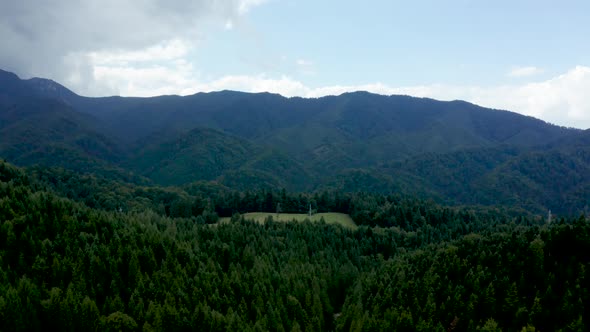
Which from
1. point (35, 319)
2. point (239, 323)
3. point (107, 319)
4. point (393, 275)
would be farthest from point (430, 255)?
point (35, 319)

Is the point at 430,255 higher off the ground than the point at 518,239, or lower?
lower

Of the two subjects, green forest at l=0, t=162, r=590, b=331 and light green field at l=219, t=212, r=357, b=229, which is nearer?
green forest at l=0, t=162, r=590, b=331

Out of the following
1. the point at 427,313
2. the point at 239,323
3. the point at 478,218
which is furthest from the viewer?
the point at 478,218

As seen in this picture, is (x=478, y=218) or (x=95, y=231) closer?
(x=95, y=231)

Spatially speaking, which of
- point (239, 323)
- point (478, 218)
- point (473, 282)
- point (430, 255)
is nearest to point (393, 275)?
point (430, 255)

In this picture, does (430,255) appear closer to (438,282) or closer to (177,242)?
(438,282)

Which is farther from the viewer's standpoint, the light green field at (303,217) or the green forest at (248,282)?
the light green field at (303,217)

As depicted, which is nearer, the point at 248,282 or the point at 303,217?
the point at 248,282

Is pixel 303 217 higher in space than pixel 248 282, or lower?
higher

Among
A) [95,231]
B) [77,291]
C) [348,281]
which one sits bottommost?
[348,281]

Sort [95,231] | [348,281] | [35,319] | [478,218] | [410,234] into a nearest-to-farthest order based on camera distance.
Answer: [35,319], [95,231], [348,281], [410,234], [478,218]
